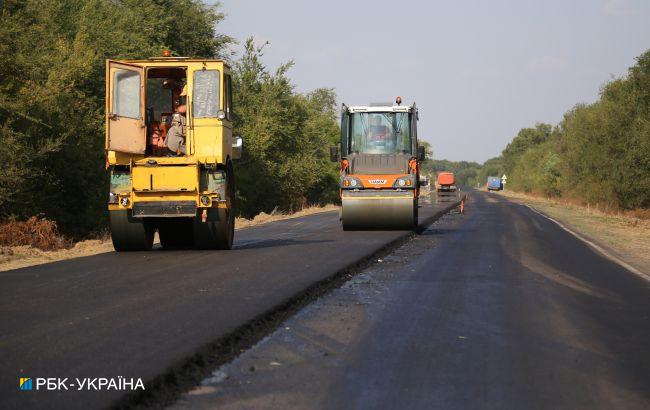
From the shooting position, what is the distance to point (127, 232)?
17141 mm

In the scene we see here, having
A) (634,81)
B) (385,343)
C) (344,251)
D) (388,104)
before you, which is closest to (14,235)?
(344,251)

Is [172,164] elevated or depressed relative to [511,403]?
elevated

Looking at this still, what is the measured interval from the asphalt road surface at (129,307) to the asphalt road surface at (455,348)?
632mm

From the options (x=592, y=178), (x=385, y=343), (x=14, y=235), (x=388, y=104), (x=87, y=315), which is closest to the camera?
(x=385, y=343)

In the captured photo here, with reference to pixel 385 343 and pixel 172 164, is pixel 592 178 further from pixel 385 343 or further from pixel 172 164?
pixel 385 343

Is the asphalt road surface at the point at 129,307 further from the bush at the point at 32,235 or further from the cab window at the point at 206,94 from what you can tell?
the bush at the point at 32,235

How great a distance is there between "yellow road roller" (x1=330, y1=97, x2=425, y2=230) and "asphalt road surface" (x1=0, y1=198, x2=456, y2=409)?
5873 mm

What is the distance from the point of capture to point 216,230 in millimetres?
17344

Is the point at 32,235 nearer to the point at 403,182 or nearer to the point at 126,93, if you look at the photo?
the point at 126,93

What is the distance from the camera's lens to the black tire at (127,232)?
1698 cm

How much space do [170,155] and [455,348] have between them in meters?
10.9

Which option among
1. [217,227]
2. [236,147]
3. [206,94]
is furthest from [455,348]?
[236,147]

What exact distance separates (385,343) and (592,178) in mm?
54487

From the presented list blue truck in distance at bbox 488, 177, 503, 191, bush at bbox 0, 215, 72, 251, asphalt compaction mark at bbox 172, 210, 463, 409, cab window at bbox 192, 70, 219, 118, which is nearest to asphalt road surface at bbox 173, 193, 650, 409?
asphalt compaction mark at bbox 172, 210, 463, 409
